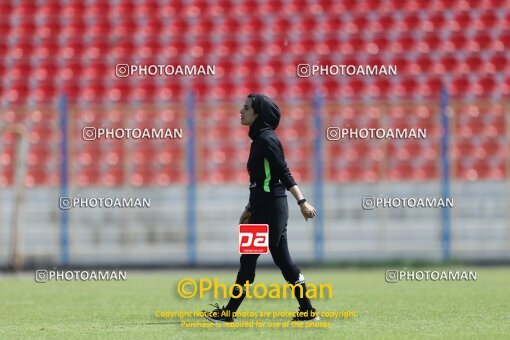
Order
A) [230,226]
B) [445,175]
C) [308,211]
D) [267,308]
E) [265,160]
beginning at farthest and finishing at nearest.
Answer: [230,226] → [445,175] → [267,308] → [265,160] → [308,211]

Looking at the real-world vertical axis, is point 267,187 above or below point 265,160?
below

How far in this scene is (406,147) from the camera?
17234mm

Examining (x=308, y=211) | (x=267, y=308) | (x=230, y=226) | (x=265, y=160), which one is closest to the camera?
(x=308, y=211)

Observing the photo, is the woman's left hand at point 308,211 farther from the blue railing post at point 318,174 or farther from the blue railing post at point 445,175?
the blue railing post at point 445,175

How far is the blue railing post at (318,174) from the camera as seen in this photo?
17.1 meters

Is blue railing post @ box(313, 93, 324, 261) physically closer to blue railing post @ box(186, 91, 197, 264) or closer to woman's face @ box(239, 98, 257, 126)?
blue railing post @ box(186, 91, 197, 264)

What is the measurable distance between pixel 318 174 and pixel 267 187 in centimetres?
886

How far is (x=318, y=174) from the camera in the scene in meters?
17.2

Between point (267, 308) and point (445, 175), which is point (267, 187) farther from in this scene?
point (445, 175)

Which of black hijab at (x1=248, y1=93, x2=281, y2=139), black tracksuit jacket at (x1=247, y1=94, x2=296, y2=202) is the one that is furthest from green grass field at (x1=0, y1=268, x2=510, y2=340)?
black hijab at (x1=248, y1=93, x2=281, y2=139)

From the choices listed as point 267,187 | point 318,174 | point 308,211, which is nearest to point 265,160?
point 267,187

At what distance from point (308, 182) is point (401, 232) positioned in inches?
60.8

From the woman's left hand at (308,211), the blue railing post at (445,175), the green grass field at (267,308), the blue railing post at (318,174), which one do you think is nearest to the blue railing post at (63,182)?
the green grass field at (267,308)

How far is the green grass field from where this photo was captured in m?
8.45
